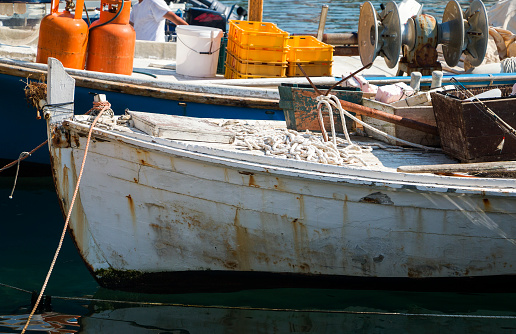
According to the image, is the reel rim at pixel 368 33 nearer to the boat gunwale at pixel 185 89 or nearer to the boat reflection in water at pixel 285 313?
the boat gunwale at pixel 185 89

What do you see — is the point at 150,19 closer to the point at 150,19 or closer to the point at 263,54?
the point at 150,19

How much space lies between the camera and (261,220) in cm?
474

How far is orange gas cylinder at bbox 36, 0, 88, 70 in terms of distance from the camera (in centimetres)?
668

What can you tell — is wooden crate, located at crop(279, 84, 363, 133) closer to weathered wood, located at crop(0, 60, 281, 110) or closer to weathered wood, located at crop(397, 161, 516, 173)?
weathered wood, located at crop(397, 161, 516, 173)

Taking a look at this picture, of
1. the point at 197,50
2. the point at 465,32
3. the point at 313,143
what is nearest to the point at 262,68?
the point at 197,50

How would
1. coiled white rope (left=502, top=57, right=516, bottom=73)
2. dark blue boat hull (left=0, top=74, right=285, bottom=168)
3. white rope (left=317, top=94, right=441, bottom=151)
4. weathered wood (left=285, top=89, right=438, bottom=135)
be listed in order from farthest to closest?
coiled white rope (left=502, top=57, right=516, bottom=73) → dark blue boat hull (left=0, top=74, right=285, bottom=168) → weathered wood (left=285, top=89, right=438, bottom=135) → white rope (left=317, top=94, right=441, bottom=151)

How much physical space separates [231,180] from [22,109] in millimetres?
4067

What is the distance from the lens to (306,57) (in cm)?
723

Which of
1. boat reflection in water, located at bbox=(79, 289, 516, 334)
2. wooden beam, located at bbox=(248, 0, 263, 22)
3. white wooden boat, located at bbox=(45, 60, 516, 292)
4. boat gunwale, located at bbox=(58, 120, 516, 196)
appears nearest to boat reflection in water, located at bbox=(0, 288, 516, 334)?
boat reflection in water, located at bbox=(79, 289, 516, 334)

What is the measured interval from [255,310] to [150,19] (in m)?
5.79

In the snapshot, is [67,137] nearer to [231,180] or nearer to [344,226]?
[231,180]

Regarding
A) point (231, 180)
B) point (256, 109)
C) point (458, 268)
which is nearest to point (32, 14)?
point (256, 109)

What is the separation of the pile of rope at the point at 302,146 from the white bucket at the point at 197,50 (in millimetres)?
2331

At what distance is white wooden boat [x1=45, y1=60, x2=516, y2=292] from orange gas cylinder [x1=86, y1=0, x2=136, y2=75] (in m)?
2.17
